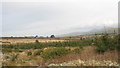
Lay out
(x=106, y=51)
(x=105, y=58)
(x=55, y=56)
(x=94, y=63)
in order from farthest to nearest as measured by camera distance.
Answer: (x=55, y=56)
(x=106, y=51)
(x=105, y=58)
(x=94, y=63)

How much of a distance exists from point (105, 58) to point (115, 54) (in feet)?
2.89

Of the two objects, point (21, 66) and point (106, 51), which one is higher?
point (106, 51)

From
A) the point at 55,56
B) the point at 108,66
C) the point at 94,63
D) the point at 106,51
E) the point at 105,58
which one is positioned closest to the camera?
the point at 108,66

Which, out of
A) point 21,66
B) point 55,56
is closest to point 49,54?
point 55,56

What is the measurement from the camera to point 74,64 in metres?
8.25

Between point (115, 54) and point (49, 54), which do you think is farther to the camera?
point (49, 54)

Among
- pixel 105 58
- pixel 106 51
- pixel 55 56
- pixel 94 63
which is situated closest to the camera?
pixel 94 63

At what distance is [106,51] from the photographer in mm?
10141

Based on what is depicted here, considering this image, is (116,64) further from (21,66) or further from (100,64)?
(21,66)

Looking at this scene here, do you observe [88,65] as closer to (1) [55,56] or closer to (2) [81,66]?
(2) [81,66]

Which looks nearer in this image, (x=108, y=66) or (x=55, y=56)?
(x=108, y=66)

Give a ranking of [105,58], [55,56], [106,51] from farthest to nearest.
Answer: [55,56] < [106,51] < [105,58]

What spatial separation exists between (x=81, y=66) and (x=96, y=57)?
1.98m

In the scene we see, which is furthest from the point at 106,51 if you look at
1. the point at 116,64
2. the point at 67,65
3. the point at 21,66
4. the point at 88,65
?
the point at 21,66
